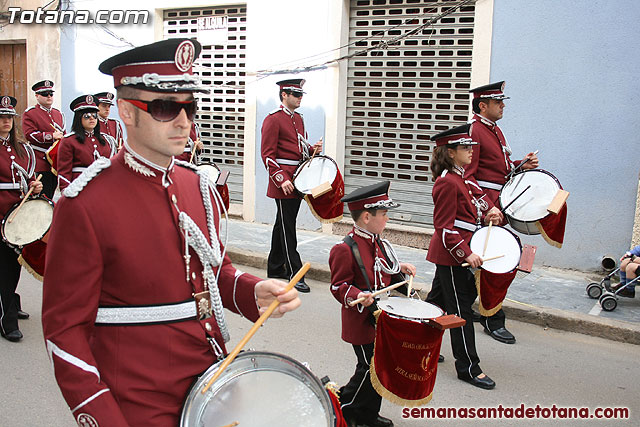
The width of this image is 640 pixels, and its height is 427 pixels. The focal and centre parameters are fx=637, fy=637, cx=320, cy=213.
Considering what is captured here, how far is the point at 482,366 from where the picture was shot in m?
5.11

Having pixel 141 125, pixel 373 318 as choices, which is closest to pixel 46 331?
pixel 141 125

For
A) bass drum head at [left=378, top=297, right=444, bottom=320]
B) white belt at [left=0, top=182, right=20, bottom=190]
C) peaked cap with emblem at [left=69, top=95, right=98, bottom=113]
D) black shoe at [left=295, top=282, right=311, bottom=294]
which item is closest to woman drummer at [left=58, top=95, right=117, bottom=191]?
peaked cap with emblem at [left=69, top=95, right=98, bottom=113]

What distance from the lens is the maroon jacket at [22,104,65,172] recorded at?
8961 mm

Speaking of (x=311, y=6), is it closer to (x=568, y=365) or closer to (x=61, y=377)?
(x=568, y=365)

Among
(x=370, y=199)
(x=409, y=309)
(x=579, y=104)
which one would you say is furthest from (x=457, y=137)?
(x=579, y=104)

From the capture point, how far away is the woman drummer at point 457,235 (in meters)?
4.67

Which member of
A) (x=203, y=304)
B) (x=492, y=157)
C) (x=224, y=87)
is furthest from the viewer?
(x=224, y=87)

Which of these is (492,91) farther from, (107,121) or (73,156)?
(107,121)

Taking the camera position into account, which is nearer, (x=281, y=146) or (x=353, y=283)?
(x=353, y=283)

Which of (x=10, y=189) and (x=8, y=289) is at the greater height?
(x=10, y=189)

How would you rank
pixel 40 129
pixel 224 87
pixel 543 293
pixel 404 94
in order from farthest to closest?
pixel 224 87 → pixel 40 129 → pixel 404 94 → pixel 543 293

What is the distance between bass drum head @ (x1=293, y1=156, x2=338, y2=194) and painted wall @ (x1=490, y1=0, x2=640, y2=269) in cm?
243

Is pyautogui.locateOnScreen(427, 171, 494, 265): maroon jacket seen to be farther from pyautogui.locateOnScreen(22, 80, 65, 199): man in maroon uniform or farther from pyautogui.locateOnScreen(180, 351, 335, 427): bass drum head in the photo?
pyautogui.locateOnScreen(22, 80, 65, 199): man in maroon uniform

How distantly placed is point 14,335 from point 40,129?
4.73 meters
